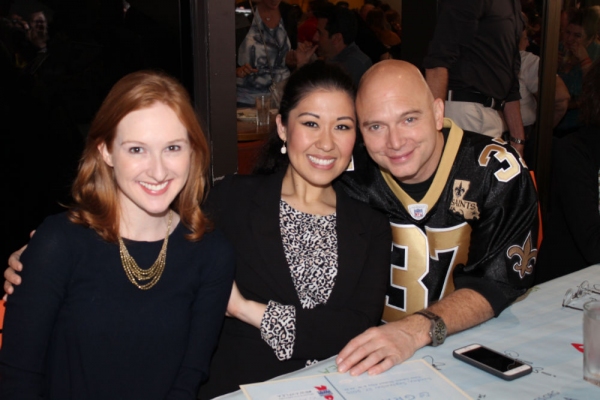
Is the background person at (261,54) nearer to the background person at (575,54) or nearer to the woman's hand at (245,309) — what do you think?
the background person at (575,54)

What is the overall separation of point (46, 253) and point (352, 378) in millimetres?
801

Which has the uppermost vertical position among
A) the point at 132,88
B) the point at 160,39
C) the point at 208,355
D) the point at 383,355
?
the point at 160,39

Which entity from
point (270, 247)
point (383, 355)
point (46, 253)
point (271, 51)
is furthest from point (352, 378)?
point (271, 51)

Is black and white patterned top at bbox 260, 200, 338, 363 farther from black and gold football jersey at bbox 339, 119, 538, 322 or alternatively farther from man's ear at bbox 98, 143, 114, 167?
man's ear at bbox 98, 143, 114, 167

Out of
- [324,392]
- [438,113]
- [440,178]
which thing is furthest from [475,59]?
[324,392]

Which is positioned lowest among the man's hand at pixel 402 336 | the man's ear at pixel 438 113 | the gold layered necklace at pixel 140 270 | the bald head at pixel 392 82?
the man's hand at pixel 402 336

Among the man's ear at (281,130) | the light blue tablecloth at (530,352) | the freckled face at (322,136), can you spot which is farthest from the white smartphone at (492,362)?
the man's ear at (281,130)

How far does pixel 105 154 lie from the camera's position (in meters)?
1.60

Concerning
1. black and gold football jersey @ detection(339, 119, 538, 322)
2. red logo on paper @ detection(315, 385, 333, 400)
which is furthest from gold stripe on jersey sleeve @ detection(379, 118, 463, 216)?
red logo on paper @ detection(315, 385, 333, 400)

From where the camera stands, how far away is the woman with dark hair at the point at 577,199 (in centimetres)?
235

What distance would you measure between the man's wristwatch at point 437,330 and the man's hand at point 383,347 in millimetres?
12

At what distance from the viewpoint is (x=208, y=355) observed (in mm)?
1651

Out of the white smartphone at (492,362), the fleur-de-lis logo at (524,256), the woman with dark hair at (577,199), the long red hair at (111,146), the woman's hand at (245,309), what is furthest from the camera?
the woman with dark hair at (577,199)

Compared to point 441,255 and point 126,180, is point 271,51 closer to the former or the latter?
point 441,255
